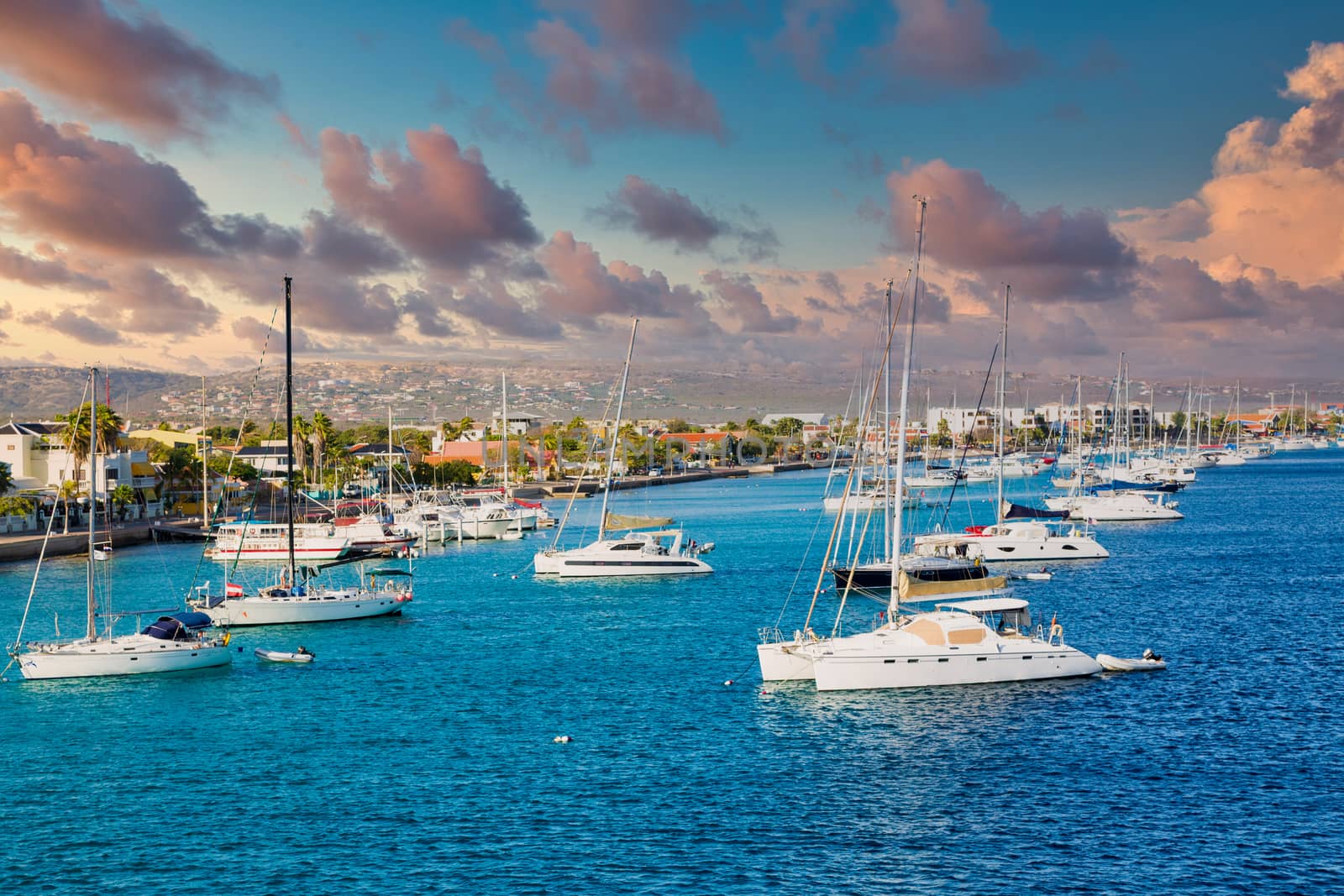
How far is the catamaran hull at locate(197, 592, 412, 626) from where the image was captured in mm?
57969

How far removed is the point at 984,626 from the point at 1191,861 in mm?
14871

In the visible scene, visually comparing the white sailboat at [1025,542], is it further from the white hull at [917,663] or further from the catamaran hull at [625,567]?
the white hull at [917,663]

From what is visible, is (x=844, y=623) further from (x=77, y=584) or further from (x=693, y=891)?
(x=77, y=584)

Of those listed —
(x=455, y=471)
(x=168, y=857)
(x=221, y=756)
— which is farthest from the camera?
(x=455, y=471)

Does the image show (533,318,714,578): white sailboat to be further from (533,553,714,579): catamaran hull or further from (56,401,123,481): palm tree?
(56,401,123,481): palm tree

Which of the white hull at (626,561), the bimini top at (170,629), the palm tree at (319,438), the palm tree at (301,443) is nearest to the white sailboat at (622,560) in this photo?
the white hull at (626,561)

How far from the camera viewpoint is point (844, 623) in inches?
2224

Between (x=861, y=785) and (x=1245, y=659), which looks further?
(x=1245, y=659)

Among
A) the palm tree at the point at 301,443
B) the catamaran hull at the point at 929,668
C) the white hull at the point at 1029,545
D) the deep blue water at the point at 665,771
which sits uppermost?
the palm tree at the point at 301,443

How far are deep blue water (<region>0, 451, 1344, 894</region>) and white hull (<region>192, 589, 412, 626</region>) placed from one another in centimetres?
178

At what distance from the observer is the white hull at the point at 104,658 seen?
150 feet

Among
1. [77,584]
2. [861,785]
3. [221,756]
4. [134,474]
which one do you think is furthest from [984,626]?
[134,474]

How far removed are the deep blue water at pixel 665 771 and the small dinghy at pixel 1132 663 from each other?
768 mm

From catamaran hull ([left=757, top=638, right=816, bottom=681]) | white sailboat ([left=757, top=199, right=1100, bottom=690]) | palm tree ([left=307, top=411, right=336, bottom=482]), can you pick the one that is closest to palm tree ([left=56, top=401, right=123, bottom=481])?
palm tree ([left=307, top=411, right=336, bottom=482])
